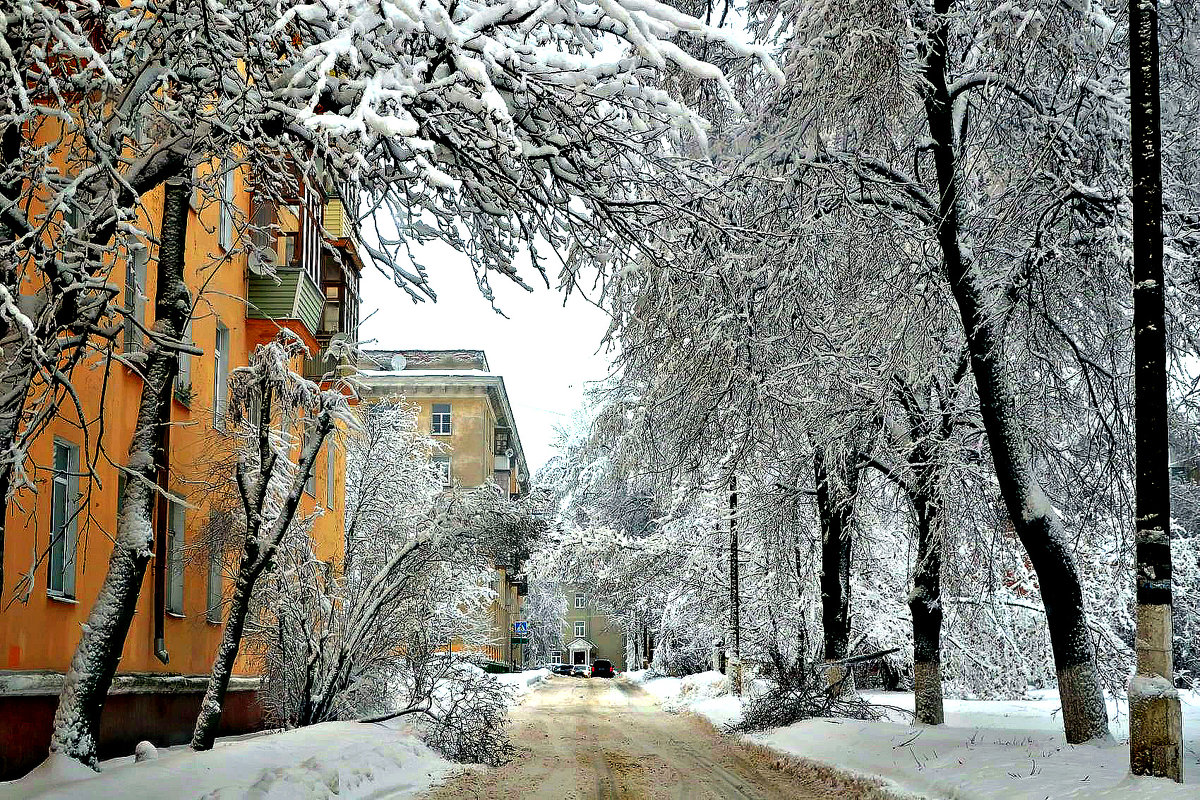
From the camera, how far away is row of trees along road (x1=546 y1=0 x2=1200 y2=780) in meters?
10.1

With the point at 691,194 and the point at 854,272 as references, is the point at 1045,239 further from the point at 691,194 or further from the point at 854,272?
the point at 691,194

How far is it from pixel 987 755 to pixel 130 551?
8.33 meters

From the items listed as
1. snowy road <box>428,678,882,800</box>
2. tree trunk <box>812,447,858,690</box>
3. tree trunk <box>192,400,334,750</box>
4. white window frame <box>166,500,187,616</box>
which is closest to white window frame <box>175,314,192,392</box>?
white window frame <box>166,500,187,616</box>

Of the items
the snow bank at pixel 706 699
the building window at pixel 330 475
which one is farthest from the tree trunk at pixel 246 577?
the building window at pixel 330 475

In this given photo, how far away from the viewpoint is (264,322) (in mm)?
22641

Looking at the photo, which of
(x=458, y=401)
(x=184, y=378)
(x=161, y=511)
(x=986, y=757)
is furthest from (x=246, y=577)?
(x=458, y=401)

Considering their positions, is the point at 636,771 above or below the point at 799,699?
below

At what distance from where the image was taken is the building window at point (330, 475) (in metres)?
28.4

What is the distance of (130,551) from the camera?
384 inches

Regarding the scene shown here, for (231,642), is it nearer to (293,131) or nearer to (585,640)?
(293,131)

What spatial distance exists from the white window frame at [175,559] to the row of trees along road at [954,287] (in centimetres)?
747

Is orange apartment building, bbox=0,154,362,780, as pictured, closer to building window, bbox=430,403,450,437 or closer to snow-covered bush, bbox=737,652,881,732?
snow-covered bush, bbox=737,652,881,732

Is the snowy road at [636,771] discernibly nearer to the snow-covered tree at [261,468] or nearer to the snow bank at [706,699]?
the snow bank at [706,699]

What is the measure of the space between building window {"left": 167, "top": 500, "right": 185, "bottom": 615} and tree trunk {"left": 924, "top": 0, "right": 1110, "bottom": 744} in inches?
483
